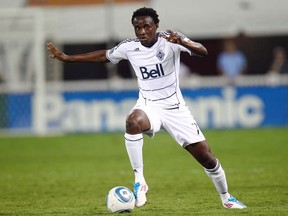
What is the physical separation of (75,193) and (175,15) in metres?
13.4

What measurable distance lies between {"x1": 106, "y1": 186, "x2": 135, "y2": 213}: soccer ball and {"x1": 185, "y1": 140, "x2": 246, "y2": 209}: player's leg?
93cm

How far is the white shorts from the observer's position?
30.4ft

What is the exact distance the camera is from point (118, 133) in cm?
2262

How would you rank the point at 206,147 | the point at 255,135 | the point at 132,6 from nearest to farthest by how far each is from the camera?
1. the point at 206,147
2. the point at 255,135
3. the point at 132,6

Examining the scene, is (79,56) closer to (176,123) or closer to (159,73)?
(159,73)

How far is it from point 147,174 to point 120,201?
5.11 metres

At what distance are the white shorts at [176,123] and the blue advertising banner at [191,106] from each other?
42.4ft

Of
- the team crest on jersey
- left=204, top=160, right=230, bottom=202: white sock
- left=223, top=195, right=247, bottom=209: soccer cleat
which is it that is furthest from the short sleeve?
left=223, top=195, right=247, bottom=209: soccer cleat

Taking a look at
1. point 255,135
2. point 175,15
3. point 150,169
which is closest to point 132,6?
point 175,15

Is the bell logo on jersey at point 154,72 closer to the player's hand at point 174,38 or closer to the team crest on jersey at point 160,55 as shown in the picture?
the team crest on jersey at point 160,55

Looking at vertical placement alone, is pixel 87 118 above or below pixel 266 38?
below

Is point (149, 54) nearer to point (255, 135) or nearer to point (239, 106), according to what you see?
point (255, 135)

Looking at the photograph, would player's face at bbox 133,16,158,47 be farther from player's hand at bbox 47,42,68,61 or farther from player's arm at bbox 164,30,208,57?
player's hand at bbox 47,42,68,61

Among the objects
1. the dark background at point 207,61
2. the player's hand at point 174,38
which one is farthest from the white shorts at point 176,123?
the dark background at point 207,61
